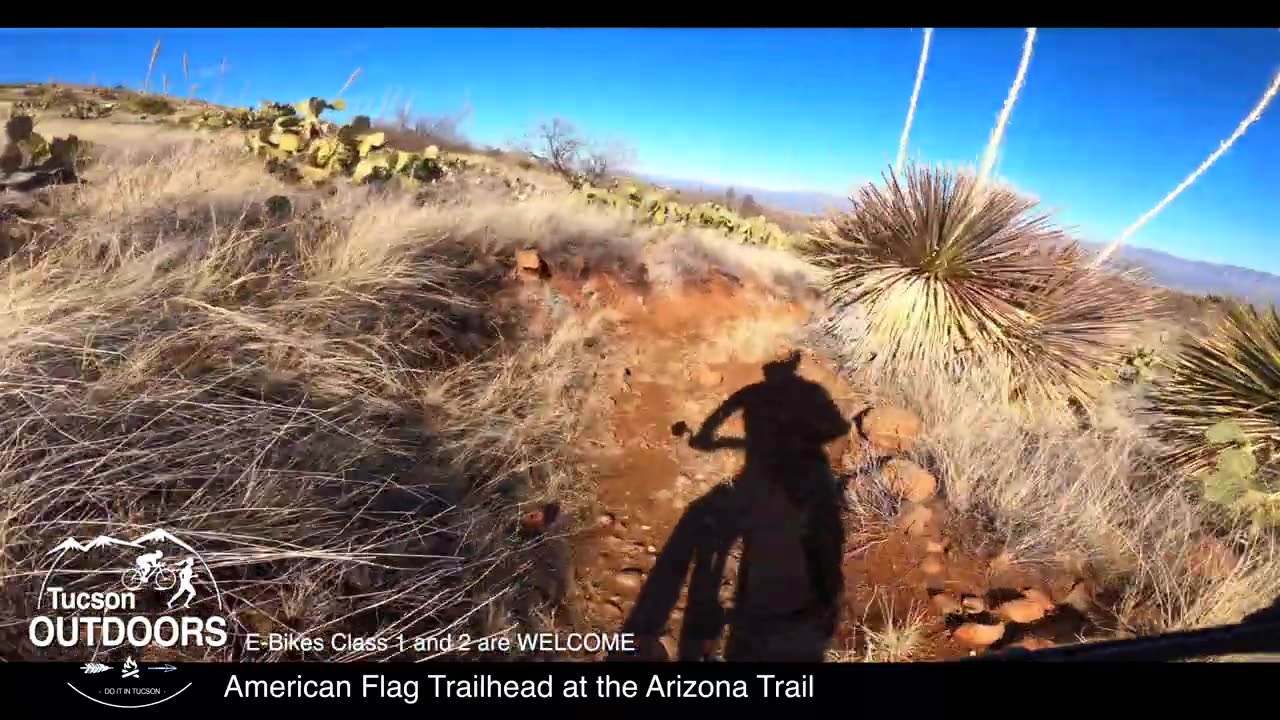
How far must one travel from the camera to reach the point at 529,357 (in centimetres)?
433

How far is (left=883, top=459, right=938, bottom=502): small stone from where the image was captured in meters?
3.55

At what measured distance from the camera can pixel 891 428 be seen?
4.22 m

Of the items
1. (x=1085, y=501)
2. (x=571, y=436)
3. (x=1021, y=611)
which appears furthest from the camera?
(x=571, y=436)

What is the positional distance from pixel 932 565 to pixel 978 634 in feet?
1.67

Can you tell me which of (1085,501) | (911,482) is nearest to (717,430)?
(911,482)

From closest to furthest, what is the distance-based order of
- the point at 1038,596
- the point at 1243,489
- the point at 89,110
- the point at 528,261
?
the point at 1038,596 < the point at 1243,489 < the point at 528,261 < the point at 89,110

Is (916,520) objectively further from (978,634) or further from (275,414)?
(275,414)

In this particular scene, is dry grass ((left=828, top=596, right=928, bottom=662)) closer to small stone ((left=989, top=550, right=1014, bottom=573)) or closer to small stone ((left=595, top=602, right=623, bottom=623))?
small stone ((left=989, top=550, right=1014, bottom=573))

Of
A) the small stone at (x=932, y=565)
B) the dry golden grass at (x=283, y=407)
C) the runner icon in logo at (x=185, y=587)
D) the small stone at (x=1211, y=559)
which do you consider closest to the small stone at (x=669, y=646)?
the dry golden grass at (x=283, y=407)

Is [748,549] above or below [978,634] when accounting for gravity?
above

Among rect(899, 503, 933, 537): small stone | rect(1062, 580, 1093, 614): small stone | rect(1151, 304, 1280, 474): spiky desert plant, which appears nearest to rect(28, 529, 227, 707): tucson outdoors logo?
rect(899, 503, 933, 537): small stone

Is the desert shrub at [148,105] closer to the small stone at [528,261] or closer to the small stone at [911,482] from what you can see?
the small stone at [528,261]

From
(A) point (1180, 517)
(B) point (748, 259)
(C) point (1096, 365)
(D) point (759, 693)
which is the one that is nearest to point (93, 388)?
(D) point (759, 693)

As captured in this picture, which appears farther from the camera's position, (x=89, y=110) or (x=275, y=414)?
(x=89, y=110)
